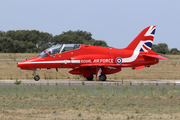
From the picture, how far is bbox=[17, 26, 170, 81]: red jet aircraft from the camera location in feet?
79.6

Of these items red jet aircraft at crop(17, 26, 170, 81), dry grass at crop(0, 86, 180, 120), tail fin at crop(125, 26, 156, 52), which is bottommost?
dry grass at crop(0, 86, 180, 120)

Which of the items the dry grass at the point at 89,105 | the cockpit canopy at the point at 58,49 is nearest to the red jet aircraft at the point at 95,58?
the cockpit canopy at the point at 58,49

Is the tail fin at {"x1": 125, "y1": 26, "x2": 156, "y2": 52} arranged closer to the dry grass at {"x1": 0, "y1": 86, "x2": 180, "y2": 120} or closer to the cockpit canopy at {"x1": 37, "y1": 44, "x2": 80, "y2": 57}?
the cockpit canopy at {"x1": 37, "y1": 44, "x2": 80, "y2": 57}

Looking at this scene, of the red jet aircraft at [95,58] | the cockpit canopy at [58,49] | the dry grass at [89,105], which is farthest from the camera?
the cockpit canopy at [58,49]

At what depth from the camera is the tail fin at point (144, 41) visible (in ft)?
86.9

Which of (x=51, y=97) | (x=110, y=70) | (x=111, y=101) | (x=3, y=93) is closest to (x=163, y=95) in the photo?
(x=111, y=101)

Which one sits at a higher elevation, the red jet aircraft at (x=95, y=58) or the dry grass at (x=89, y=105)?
the red jet aircraft at (x=95, y=58)

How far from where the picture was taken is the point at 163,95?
15469 millimetres

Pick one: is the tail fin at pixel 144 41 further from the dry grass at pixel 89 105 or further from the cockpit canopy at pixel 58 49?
the dry grass at pixel 89 105

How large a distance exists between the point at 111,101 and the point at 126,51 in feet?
42.2

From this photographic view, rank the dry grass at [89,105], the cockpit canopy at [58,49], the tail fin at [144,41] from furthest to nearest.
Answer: the tail fin at [144,41], the cockpit canopy at [58,49], the dry grass at [89,105]

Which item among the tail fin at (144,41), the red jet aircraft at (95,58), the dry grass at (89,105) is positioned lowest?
the dry grass at (89,105)

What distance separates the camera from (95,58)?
25094 millimetres

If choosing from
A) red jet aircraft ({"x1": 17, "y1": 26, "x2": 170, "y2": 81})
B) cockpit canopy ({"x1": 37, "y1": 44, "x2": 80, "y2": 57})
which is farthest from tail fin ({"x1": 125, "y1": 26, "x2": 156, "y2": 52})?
cockpit canopy ({"x1": 37, "y1": 44, "x2": 80, "y2": 57})
